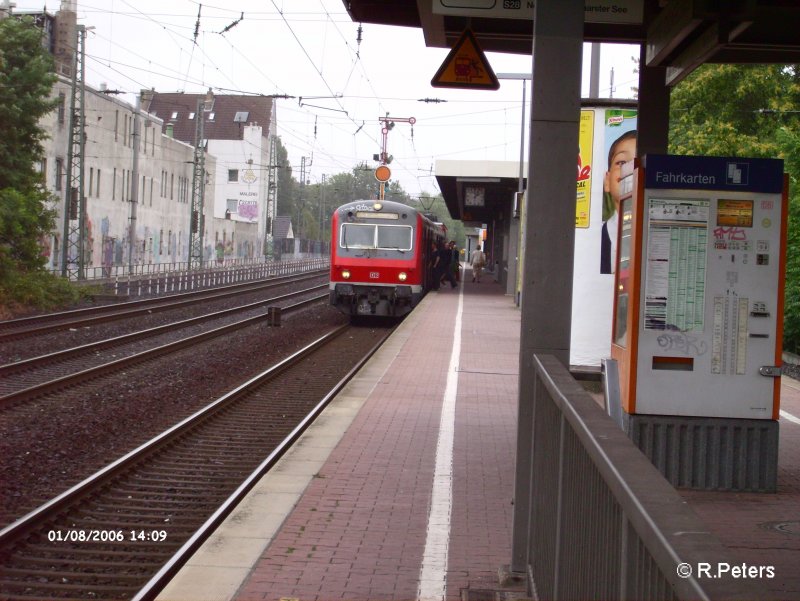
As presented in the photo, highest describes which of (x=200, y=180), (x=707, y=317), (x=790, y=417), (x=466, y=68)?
(x=200, y=180)

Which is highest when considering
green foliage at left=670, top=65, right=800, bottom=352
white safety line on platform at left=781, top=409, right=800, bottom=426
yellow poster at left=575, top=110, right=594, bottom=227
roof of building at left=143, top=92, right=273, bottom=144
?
roof of building at left=143, top=92, right=273, bottom=144

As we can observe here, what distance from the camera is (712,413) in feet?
23.3

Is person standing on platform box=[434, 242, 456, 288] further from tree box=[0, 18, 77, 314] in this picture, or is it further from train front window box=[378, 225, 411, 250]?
tree box=[0, 18, 77, 314]

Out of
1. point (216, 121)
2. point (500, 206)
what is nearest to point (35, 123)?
point (500, 206)

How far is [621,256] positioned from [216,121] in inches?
3337

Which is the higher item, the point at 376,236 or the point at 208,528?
the point at 376,236

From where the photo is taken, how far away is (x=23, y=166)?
34562 millimetres

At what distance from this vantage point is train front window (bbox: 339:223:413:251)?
2630 centimetres

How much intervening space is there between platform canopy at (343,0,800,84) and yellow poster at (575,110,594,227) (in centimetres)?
116

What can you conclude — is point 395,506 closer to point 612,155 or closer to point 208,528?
point 208,528

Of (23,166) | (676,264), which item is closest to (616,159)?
(676,264)

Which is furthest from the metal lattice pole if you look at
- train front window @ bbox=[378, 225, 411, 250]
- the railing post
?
the railing post

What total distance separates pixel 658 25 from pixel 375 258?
60.1 feet

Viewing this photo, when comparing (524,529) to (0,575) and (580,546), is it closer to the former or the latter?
(580,546)
